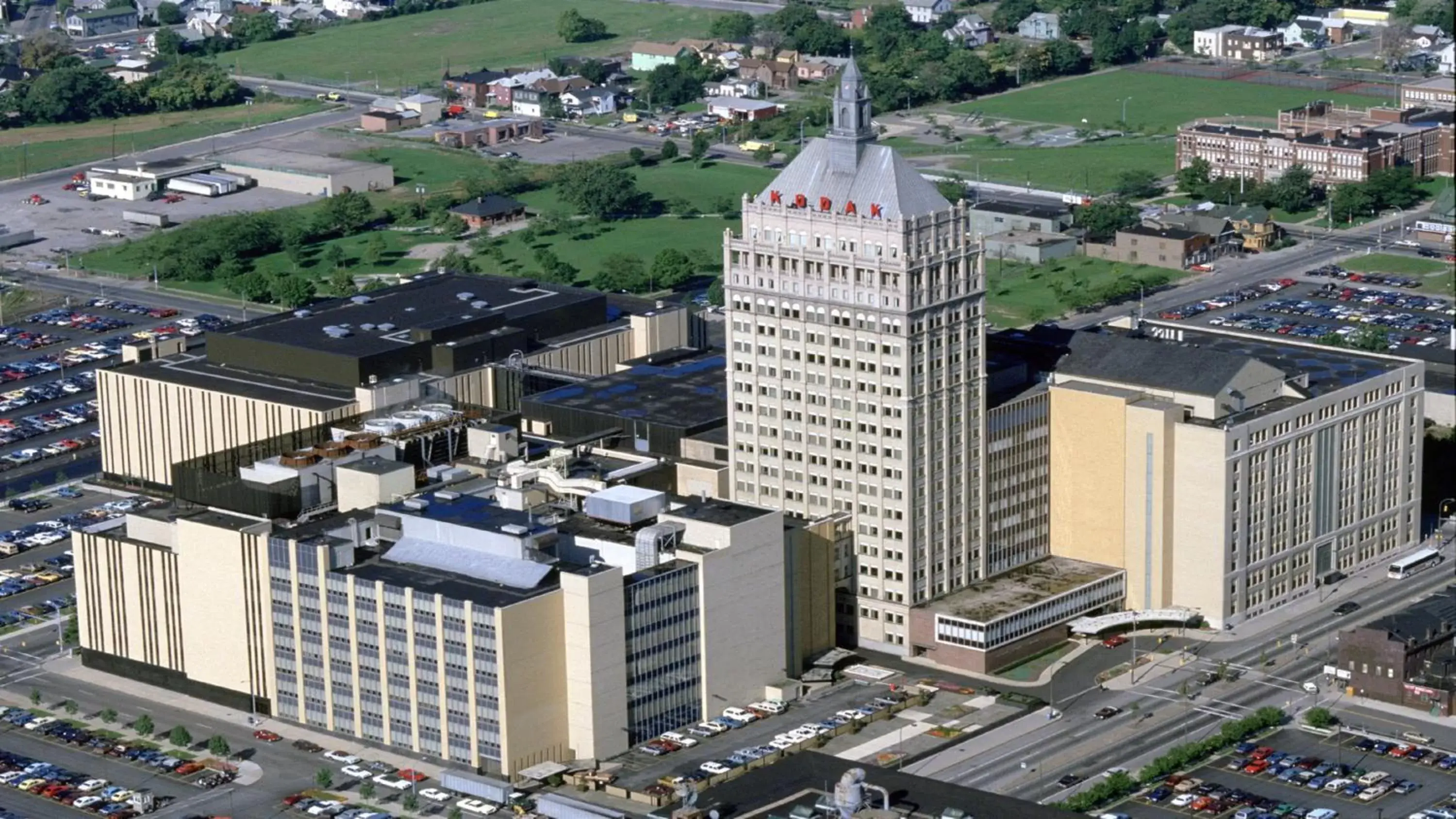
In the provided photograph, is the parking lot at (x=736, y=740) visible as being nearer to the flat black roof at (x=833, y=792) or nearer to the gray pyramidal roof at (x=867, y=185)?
the flat black roof at (x=833, y=792)

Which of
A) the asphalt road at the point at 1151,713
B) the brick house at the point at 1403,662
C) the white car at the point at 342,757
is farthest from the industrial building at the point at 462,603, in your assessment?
the brick house at the point at 1403,662

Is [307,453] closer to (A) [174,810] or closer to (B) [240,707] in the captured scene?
(B) [240,707]

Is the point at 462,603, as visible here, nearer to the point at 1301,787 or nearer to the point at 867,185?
the point at 867,185

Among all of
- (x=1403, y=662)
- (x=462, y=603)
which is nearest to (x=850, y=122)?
(x=462, y=603)

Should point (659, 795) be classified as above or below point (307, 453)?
below

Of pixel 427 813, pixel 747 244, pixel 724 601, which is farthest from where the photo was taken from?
pixel 747 244

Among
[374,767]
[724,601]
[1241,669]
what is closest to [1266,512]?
[1241,669]
